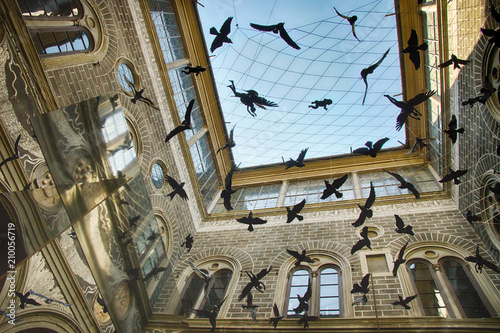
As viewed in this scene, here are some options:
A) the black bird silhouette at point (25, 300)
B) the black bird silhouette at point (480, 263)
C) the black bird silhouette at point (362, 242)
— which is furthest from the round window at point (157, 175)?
the black bird silhouette at point (480, 263)

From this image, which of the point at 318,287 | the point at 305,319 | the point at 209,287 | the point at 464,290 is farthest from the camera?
the point at 209,287

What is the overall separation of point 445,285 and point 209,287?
4847mm

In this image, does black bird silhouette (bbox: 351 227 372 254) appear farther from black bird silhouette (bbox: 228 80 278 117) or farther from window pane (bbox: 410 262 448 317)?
black bird silhouette (bbox: 228 80 278 117)

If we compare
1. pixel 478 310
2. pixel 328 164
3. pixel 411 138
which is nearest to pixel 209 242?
pixel 328 164

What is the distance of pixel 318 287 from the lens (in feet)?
22.2

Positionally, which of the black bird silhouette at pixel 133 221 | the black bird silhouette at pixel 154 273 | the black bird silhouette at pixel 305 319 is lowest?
the black bird silhouette at pixel 154 273

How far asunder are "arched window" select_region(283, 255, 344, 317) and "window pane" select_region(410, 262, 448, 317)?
144 centimetres

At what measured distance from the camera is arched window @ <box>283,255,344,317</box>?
623cm

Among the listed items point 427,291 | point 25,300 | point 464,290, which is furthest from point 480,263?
point 25,300

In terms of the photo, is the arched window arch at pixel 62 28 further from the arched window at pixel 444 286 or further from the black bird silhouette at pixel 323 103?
the arched window at pixel 444 286

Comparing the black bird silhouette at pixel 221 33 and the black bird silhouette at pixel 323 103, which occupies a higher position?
the black bird silhouette at pixel 323 103

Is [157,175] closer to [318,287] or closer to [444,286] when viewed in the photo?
[318,287]

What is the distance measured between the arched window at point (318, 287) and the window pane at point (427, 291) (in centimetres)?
144

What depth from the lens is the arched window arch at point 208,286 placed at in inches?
283
